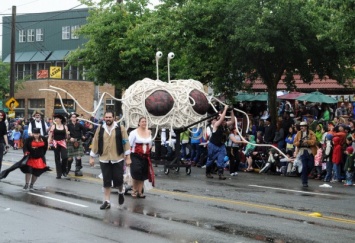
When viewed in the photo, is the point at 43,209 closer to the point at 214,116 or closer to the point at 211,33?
the point at 214,116

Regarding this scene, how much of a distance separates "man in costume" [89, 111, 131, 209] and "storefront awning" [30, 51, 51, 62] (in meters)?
52.4

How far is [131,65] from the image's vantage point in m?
34.3

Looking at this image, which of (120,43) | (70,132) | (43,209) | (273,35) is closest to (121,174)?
(43,209)

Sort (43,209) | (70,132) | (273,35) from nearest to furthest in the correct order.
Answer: (43,209)
(70,132)
(273,35)

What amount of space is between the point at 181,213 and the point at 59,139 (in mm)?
7475

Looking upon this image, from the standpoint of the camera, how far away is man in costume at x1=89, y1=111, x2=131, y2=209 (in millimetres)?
14039

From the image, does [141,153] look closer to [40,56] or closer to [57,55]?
[57,55]

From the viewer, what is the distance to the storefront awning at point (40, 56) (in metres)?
65.5

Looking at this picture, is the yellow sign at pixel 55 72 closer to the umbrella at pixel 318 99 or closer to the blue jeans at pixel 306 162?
the umbrella at pixel 318 99

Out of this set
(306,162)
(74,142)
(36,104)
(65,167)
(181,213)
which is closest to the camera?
(181,213)

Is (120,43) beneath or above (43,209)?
above

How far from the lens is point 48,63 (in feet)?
215

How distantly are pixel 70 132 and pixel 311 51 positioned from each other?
33.4 feet

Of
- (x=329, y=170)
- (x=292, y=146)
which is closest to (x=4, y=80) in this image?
(x=292, y=146)
